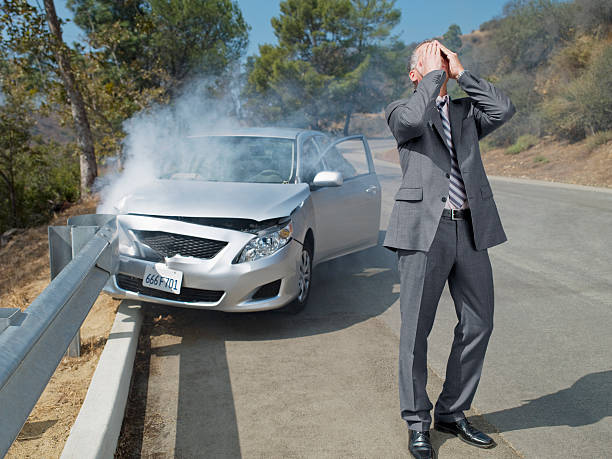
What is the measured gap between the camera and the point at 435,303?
3061 millimetres

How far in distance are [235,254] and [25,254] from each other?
6.71 metres

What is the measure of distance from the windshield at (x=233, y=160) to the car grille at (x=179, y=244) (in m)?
1.22

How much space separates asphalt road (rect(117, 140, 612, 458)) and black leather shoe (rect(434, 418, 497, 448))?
0.04 m

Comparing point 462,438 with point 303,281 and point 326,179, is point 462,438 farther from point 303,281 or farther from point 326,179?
point 326,179

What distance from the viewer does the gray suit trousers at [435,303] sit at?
2979 millimetres

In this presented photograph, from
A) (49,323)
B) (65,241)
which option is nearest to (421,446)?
(49,323)

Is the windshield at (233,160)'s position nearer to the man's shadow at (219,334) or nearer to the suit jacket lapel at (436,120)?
the man's shadow at (219,334)

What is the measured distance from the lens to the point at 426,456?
2922 mm

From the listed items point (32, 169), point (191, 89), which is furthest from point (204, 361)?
point (191, 89)

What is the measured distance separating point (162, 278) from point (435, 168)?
2.44 meters

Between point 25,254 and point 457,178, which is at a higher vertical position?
point 457,178

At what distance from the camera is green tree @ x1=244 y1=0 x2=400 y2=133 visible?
1421 inches

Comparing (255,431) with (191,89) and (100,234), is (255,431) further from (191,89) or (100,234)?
(191,89)

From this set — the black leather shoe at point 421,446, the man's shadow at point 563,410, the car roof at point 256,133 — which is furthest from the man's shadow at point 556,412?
the car roof at point 256,133
